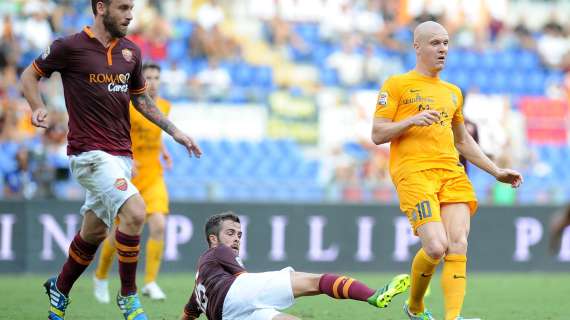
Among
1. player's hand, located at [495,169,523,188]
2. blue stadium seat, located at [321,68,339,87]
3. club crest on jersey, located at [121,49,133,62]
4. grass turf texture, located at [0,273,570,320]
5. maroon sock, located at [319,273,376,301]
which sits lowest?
grass turf texture, located at [0,273,570,320]

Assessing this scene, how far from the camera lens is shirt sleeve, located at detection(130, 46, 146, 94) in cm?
820

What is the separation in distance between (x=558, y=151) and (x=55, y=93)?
9746 millimetres

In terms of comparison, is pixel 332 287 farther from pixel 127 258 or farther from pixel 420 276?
pixel 127 258

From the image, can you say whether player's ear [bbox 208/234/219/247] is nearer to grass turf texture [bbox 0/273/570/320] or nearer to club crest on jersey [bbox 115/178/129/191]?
club crest on jersey [bbox 115/178/129/191]

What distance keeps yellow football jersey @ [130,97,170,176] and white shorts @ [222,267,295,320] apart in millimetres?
4543

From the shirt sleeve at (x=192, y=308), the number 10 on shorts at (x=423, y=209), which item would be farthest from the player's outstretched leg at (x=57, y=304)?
the number 10 on shorts at (x=423, y=209)

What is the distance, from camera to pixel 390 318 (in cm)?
913

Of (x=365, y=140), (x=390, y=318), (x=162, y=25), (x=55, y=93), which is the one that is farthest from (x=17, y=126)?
(x=390, y=318)

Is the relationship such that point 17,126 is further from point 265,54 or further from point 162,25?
point 265,54

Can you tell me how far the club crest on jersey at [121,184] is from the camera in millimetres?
7785

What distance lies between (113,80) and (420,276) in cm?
274

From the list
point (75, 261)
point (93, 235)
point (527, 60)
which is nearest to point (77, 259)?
point (75, 261)

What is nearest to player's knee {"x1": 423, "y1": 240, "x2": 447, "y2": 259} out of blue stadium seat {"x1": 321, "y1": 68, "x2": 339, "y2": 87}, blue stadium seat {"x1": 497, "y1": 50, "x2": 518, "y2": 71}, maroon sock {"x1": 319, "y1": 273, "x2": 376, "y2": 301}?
maroon sock {"x1": 319, "y1": 273, "x2": 376, "y2": 301}

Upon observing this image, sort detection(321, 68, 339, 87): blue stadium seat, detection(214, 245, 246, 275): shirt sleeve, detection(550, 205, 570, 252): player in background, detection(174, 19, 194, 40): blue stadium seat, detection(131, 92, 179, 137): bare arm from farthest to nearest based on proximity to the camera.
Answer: detection(321, 68, 339, 87): blue stadium seat
detection(174, 19, 194, 40): blue stadium seat
detection(131, 92, 179, 137): bare arm
detection(214, 245, 246, 275): shirt sleeve
detection(550, 205, 570, 252): player in background
